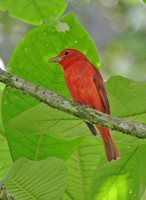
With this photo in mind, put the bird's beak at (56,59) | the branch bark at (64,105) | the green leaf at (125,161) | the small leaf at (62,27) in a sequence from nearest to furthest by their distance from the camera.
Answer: the branch bark at (64,105) → the green leaf at (125,161) → the small leaf at (62,27) → the bird's beak at (56,59)

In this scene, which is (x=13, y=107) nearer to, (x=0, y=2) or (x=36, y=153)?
(x=36, y=153)

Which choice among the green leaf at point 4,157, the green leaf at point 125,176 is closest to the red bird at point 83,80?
the green leaf at point 125,176

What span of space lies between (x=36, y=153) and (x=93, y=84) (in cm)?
73

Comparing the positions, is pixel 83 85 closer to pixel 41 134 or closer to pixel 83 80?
pixel 83 80

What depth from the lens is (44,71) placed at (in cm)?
261

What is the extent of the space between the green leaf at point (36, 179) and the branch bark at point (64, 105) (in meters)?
0.17

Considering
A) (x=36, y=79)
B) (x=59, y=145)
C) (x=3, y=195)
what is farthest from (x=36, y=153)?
(x=3, y=195)

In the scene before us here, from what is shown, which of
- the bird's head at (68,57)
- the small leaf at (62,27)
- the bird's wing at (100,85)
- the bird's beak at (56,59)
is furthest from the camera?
the bird's wing at (100,85)

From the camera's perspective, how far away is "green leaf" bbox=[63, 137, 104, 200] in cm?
258

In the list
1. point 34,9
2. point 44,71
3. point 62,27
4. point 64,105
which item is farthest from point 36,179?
point 34,9

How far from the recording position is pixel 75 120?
2457 millimetres

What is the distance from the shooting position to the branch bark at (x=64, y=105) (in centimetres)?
216

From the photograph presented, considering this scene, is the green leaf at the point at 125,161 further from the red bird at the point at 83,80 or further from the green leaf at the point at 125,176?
the red bird at the point at 83,80

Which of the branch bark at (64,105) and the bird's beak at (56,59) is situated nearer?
the branch bark at (64,105)
